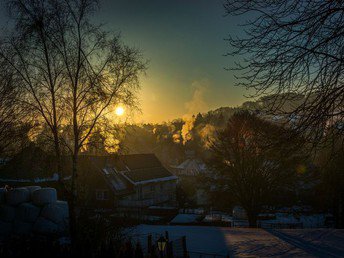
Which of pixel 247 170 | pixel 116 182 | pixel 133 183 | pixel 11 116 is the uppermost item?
pixel 11 116

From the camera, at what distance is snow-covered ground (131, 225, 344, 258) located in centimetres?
1211

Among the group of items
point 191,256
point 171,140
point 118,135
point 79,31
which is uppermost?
point 171,140

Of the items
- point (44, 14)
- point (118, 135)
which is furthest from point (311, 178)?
point (44, 14)

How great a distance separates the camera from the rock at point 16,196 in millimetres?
17844

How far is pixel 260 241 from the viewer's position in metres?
14.1

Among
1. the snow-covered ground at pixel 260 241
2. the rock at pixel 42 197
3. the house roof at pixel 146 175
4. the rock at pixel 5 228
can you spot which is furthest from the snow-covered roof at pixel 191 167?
the rock at pixel 5 228

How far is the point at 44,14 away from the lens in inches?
441

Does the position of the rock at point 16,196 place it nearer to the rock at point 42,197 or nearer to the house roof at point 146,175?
the rock at point 42,197

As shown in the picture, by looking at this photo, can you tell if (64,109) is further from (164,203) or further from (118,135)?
(164,203)

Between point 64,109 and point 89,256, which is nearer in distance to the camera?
point 89,256

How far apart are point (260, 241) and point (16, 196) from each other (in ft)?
48.0

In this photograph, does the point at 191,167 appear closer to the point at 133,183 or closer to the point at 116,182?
the point at 133,183

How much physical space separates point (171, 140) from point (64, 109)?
316 ft

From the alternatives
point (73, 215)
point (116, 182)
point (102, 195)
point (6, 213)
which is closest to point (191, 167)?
point (116, 182)
